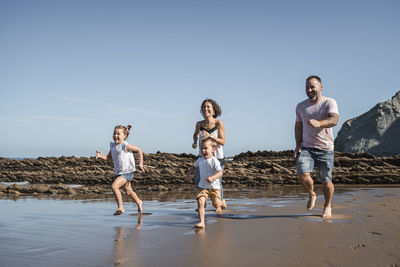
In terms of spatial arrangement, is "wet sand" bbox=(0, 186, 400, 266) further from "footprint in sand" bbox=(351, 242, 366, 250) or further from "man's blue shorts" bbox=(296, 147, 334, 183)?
"man's blue shorts" bbox=(296, 147, 334, 183)

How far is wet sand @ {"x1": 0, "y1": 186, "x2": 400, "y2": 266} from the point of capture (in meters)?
3.11

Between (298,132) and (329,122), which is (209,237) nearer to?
(329,122)

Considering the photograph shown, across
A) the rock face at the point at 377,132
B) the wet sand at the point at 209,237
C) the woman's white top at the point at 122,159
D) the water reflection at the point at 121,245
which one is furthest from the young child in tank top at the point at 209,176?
the rock face at the point at 377,132

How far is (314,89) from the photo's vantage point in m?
5.25

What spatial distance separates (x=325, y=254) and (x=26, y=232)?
341cm

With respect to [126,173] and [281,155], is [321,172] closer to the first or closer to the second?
[126,173]

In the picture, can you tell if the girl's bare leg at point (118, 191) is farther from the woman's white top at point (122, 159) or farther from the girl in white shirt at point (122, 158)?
the woman's white top at point (122, 159)

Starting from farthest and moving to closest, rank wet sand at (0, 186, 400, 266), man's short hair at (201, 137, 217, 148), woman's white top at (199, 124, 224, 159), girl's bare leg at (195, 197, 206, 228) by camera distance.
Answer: woman's white top at (199, 124, 224, 159)
man's short hair at (201, 137, 217, 148)
girl's bare leg at (195, 197, 206, 228)
wet sand at (0, 186, 400, 266)

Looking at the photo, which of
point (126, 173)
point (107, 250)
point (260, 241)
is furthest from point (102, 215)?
point (260, 241)

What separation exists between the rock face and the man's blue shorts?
62.6ft

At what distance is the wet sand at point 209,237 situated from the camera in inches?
→ 122

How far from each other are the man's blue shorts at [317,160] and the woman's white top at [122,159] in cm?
282

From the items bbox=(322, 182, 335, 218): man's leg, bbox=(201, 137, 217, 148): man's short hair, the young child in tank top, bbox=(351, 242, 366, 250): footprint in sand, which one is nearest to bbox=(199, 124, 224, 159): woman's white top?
bbox=(201, 137, 217, 148): man's short hair

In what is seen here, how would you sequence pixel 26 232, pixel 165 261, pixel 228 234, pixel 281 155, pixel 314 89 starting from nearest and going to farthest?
pixel 165 261 < pixel 228 234 < pixel 26 232 < pixel 314 89 < pixel 281 155
